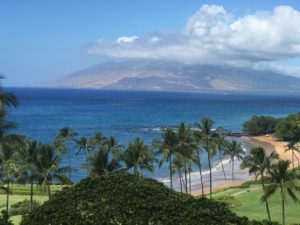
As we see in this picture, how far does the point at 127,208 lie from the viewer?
33531 mm

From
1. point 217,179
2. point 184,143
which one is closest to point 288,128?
point 217,179

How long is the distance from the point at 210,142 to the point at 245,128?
119805 mm

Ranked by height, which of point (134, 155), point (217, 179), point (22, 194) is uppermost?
point (134, 155)

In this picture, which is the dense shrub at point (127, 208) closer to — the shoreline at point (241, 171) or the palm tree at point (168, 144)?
the palm tree at point (168, 144)

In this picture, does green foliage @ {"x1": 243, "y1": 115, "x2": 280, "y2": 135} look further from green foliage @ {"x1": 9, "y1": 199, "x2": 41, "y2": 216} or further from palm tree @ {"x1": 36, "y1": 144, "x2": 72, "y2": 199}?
palm tree @ {"x1": 36, "y1": 144, "x2": 72, "y2": 199}

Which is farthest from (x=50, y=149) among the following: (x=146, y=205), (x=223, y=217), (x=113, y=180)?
(x=223, y=217)

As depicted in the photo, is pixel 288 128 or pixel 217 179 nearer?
pixel 217 179

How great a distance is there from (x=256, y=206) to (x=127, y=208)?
123 feet

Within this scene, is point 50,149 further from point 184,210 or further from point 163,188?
point 184,210

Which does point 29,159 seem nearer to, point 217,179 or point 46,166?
point 46,166

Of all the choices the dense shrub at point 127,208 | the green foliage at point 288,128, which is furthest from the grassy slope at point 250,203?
the green foliage at point 288,128

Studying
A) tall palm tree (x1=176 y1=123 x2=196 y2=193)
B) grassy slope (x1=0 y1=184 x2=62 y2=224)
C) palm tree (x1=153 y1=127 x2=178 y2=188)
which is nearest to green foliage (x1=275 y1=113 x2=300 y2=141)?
tall palm tree (x1=176 y1=123 x2=196 y2=193)

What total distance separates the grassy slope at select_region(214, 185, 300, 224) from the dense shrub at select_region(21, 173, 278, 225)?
2591 centimetres

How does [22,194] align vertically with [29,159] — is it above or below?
below
